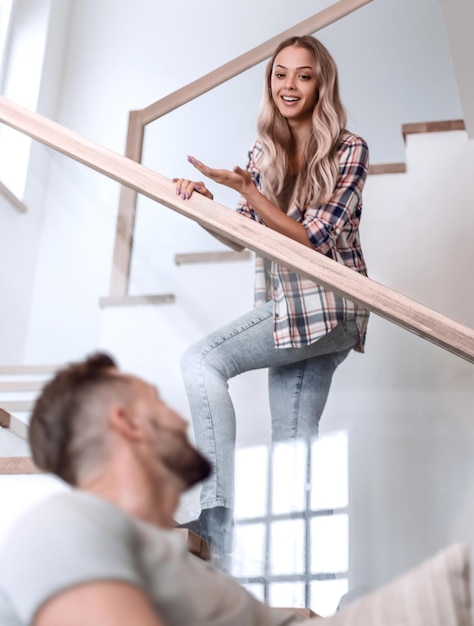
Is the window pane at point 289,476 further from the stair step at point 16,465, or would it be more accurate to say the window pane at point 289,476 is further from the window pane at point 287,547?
the stair step at point 16,465

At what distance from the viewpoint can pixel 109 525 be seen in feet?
2.60

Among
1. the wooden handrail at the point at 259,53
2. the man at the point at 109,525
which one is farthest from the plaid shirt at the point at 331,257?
the wooden handrail at the point at 259,53

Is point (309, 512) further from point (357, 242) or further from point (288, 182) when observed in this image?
point (288, 182)

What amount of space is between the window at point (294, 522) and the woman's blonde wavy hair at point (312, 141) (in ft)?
1.83

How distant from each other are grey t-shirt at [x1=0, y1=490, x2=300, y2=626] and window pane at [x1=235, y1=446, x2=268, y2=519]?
731mm

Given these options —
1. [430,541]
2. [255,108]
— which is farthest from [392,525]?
[255,108]

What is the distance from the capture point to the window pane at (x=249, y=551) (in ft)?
5.32

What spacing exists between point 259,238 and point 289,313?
154 millimetres

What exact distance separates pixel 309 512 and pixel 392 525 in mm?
156

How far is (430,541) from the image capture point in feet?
5.00

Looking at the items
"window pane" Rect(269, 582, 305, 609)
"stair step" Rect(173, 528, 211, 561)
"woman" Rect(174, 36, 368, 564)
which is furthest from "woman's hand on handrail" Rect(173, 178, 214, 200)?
"window pane" Rect(269, 582, 305, 609)

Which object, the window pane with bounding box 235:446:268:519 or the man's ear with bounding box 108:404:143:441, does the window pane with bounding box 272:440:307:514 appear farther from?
the man's ear with bounding box 108:404:143:441

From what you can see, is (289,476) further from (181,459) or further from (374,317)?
(181,459)

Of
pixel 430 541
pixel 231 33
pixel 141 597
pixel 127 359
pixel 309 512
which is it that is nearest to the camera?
pixel 141 597
